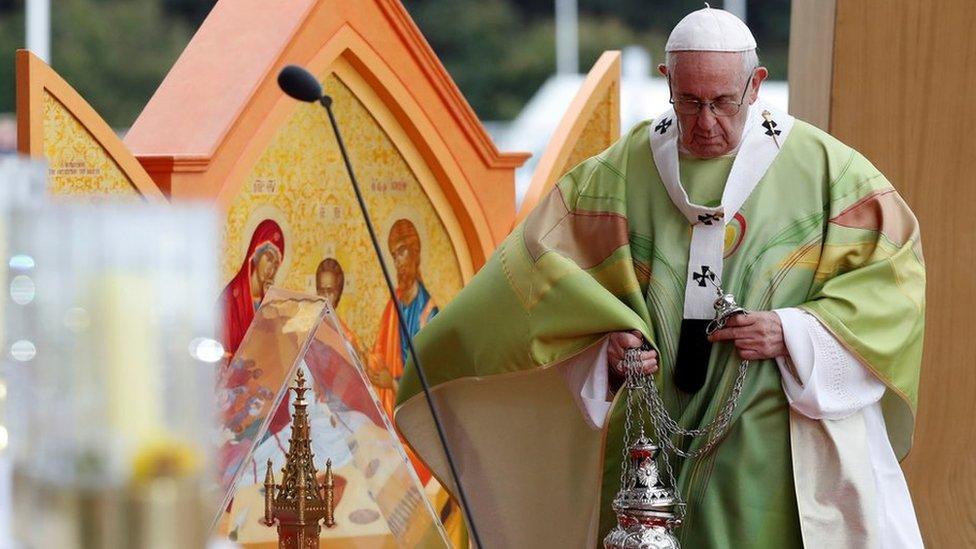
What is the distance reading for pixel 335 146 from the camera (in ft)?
18.1

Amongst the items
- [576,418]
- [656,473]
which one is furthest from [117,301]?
[576,418]

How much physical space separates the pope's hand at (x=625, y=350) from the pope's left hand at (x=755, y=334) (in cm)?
15

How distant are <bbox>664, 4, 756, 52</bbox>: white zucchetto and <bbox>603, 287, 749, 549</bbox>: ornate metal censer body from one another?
52 centimetres

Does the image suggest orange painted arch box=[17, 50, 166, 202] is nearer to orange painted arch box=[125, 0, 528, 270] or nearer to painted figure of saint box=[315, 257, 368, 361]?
orange painted arch box=[125, 0, 528, 270]

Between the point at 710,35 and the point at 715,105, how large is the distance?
15cm

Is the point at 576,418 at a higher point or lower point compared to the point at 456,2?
lower

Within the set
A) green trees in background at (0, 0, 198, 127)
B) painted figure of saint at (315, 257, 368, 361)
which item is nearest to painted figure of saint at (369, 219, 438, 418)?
painted figure of saint at (315, 257, 368, 361)

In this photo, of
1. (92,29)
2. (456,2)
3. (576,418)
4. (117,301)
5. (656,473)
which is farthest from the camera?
(456,2)

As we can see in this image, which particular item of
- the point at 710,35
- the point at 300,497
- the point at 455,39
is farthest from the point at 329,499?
the point at 455,39

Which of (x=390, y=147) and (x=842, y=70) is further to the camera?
(x=390, y=147)

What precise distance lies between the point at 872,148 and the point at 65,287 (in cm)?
393

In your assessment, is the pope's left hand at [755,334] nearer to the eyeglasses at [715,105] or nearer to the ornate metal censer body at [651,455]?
the ornate metal censer body at [651,455]

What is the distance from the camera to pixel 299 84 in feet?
7.82

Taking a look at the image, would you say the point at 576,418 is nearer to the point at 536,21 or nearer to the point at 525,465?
the point at 525,465
